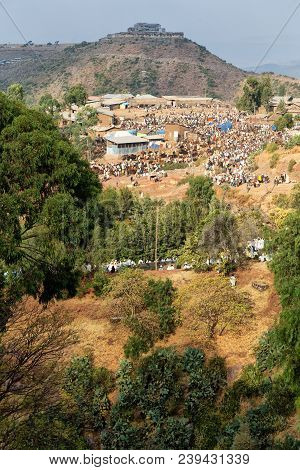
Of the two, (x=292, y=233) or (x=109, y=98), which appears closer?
(x=292, y=233)

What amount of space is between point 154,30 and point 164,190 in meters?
144

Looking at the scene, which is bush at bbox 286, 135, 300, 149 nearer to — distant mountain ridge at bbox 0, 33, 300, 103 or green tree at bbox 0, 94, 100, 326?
green tree at bbox 0, 94, 100, 326

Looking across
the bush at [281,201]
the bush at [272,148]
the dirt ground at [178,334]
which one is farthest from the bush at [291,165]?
the dirt ground at [178,334]

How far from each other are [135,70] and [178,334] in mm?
111432

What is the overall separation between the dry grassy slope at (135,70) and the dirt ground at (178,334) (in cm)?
9638

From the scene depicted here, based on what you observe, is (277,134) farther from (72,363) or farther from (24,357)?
(24,357)

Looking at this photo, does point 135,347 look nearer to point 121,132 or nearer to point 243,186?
point 243,186

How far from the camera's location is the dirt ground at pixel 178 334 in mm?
14266

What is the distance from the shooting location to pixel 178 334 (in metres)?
15.1

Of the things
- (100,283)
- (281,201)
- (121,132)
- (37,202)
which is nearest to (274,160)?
(281,201)

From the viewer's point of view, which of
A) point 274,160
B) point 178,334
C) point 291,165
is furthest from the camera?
point 274,160

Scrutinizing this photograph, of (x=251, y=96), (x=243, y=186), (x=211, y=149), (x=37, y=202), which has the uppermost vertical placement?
(x=251, y=96)

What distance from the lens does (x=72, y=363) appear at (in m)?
13.6
